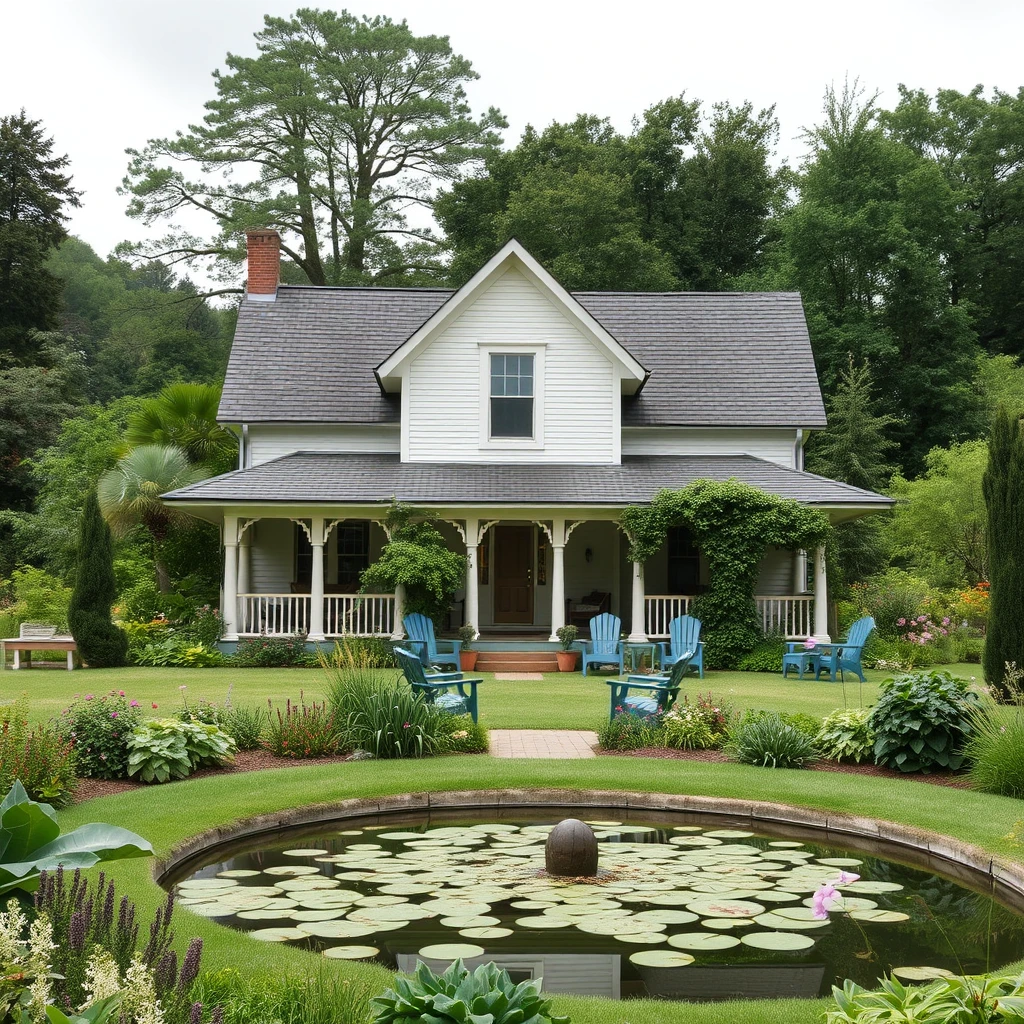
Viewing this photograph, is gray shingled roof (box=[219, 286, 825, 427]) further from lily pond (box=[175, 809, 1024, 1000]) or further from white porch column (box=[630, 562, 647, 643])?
lily pond (box=[175, 809, 1024, 1000])

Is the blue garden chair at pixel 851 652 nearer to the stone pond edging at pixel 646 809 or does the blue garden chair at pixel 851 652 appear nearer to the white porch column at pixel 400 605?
the white porch column at pixel 400 605

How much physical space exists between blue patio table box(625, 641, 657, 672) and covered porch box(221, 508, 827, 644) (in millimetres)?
938

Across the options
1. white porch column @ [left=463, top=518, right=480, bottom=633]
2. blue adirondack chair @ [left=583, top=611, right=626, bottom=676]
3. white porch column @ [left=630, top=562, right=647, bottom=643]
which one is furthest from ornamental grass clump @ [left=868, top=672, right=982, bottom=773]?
white porch column @ [left=463, top=518, right=480, bottom=633]

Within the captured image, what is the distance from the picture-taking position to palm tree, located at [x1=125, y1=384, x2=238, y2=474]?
83.5ft

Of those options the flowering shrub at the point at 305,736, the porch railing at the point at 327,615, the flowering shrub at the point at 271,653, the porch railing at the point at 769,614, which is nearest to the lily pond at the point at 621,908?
the flowering shrub at the point at 305,736

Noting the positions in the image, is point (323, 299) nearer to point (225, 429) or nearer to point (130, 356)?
point (225, 429)

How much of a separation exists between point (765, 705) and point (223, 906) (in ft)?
31.0

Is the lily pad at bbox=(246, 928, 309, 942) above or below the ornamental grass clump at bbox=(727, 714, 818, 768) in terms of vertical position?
below

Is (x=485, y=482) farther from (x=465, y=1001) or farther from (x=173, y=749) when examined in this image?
(x=465, y=1001)

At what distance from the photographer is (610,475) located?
21453 mm

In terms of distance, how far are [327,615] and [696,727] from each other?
10995 millimetres

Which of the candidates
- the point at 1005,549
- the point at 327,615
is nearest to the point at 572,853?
the point at 1005,549

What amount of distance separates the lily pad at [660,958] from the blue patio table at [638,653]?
12.9m

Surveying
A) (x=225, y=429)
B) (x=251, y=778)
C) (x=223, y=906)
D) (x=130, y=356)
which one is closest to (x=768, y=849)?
(x=223, y=906)
